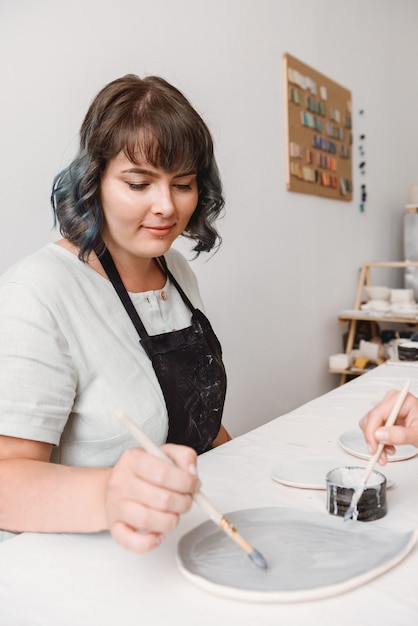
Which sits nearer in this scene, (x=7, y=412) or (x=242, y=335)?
(x=7, y=412)

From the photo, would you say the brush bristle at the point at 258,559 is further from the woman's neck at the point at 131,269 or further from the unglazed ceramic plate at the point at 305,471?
the woman's neck at the point at 131,269

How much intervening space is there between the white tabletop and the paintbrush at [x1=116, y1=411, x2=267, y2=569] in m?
0.07

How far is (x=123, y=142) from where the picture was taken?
119 cm

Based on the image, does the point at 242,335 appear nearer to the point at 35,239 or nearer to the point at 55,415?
the point at 35,239

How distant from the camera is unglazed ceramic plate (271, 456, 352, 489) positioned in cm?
102

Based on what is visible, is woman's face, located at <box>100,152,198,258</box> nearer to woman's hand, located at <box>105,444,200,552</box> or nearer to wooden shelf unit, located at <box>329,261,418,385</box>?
woman's hand, located at <box>105,444,200,552</box>

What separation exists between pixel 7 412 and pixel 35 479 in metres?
0.13

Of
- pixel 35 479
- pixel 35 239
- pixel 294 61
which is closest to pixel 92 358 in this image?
pixel 35 479

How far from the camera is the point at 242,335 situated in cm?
310

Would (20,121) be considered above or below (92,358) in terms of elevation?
above

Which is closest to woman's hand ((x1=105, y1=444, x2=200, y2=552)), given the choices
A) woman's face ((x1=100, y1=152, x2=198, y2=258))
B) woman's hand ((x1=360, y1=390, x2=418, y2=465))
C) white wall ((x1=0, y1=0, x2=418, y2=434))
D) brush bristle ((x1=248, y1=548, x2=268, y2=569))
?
brush bristle ((x1=248, y1=548, x2=268, y2=569))

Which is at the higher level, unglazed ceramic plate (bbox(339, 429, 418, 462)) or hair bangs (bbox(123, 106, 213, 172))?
hair bangs (bbox(123, 106, 213, 172))

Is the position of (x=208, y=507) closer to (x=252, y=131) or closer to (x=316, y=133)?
(x=252, y=131)

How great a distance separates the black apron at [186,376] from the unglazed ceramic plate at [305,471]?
25cm
